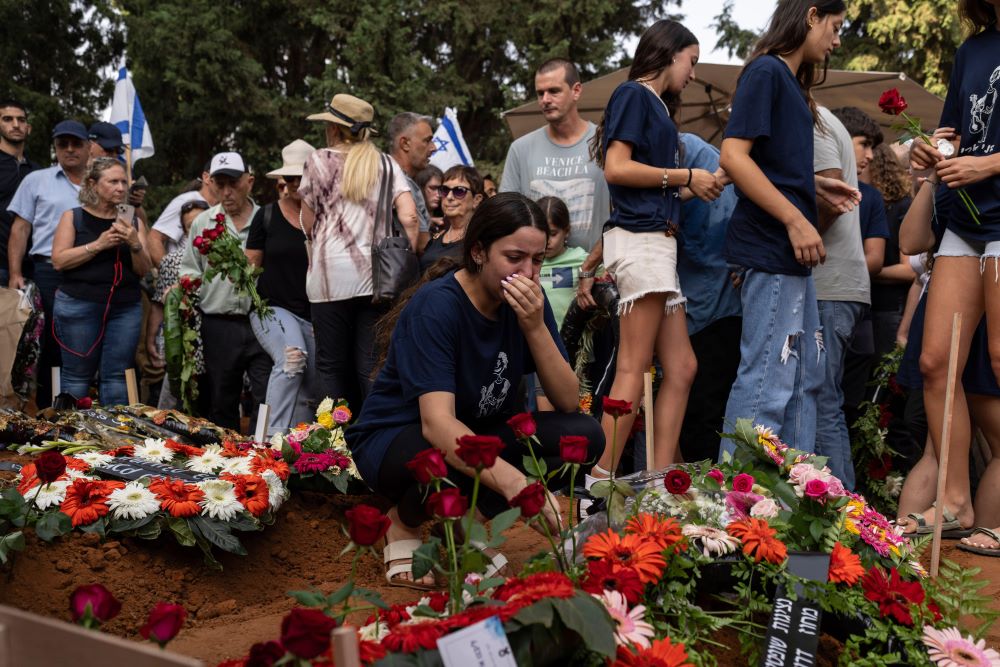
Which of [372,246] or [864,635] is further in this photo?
[372,246]

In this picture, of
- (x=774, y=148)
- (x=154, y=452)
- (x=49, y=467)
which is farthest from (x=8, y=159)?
(x=774, y=148)

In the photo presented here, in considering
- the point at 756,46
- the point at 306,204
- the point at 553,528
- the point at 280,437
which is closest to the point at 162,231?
the point at 306,204

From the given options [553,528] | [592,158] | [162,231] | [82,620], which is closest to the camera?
[82,620]

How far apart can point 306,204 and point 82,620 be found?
14.1 ft

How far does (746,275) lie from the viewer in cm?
434

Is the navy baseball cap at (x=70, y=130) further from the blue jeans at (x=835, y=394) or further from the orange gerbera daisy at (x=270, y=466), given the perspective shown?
the blue jeans at (x=835, y=394)

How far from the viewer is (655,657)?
2.20 metres

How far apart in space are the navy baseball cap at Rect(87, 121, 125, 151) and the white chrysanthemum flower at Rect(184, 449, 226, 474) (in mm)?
4113

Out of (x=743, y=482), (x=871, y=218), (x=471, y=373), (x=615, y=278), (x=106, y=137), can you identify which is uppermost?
(x=106, y=137)

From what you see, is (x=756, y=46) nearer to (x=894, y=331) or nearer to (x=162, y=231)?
(x=894, y=331)

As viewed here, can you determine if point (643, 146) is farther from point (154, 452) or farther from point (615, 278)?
point (154, 452)

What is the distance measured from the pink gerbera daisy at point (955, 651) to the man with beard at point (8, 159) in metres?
7.11

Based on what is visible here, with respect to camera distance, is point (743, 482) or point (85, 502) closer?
point (743, 482)

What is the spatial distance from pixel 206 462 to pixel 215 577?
2.79 ft
